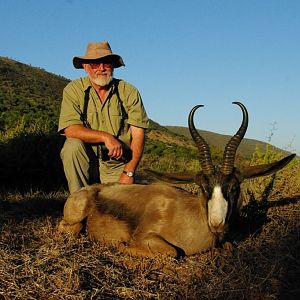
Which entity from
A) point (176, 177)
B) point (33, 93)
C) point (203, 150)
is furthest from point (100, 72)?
point (33, 93)

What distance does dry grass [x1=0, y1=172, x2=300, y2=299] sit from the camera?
162 inches

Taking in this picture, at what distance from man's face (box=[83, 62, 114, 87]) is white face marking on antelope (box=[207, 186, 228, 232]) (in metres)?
3.31

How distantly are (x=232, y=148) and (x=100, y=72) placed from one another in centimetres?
302

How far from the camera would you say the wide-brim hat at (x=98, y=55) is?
7.71m

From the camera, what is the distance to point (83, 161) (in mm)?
7383

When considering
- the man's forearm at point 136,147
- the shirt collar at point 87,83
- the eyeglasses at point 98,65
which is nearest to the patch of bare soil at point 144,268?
the man's forearm at point 136,147

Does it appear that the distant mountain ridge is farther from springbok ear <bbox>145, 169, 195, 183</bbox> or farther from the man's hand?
springbok ear <bbox>145, 169, 195, 183</bbox>

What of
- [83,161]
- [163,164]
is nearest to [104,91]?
[83,161]

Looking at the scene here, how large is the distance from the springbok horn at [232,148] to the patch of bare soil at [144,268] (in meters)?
0.98

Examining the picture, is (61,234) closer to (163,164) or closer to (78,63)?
(78,63)

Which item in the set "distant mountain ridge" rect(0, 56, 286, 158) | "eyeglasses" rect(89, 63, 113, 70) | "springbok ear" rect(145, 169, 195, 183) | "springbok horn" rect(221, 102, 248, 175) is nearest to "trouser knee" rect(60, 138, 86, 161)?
"eyeglasses" rect(89, 63, 113, 70)

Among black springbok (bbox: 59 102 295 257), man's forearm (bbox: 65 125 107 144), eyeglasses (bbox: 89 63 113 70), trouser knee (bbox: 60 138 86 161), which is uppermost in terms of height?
eyeglasses (bbox: 89 63 113 70)

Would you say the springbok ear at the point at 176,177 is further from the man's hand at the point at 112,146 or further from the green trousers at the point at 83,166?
the green trousers at the point at 83,166

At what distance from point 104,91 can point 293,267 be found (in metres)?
4.25
